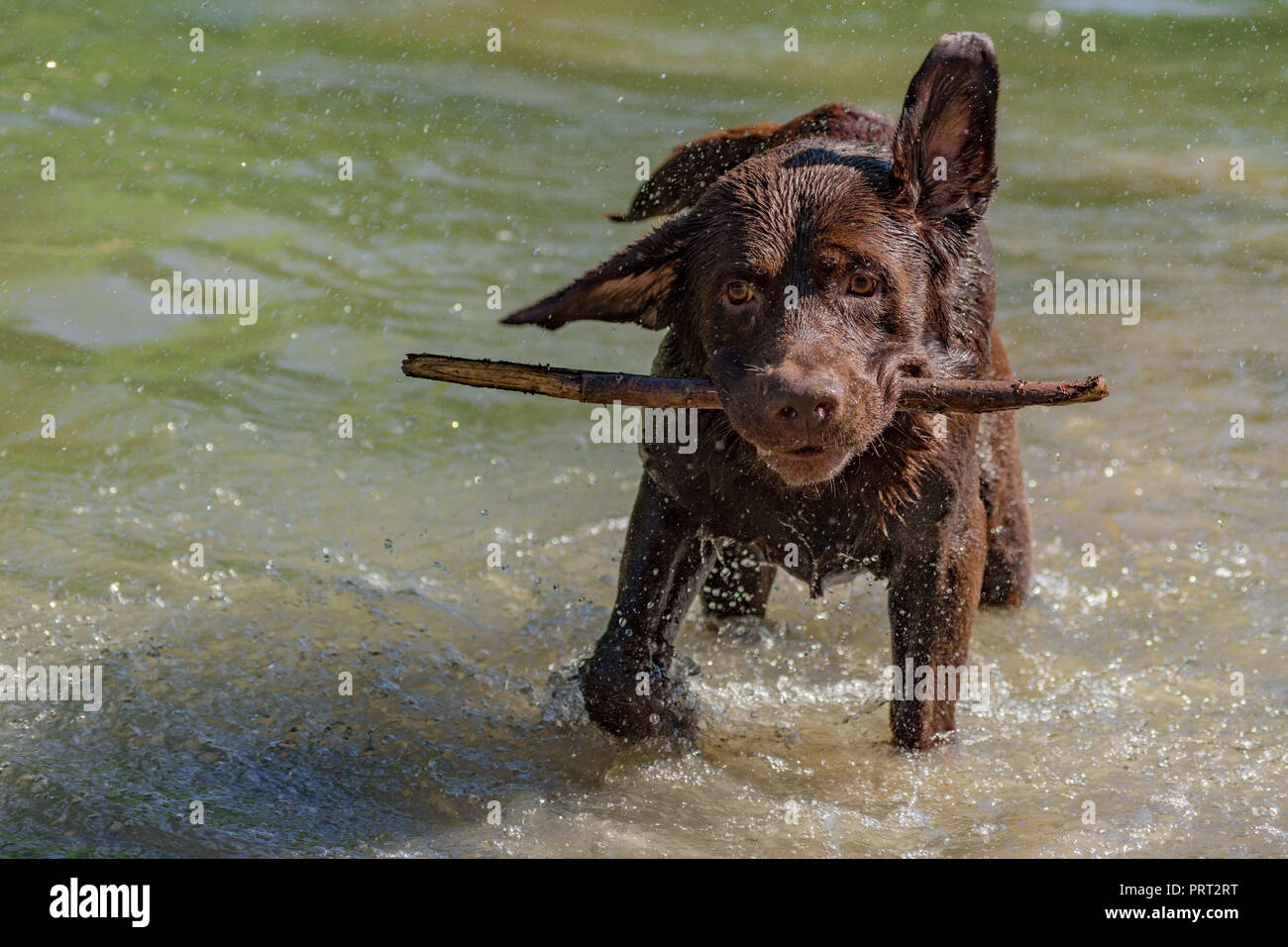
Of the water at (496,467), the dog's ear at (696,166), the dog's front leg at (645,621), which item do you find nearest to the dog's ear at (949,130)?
the dog's ear at (696,166)

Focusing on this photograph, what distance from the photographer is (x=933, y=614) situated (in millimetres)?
4277

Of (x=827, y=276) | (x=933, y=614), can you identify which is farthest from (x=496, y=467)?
(x=827, y=276)

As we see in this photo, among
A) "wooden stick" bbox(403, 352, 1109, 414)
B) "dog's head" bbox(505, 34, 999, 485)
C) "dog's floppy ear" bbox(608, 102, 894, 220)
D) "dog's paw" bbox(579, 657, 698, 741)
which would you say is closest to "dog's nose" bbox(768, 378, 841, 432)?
"dog's head" bbox(505, 34, 999, 485)

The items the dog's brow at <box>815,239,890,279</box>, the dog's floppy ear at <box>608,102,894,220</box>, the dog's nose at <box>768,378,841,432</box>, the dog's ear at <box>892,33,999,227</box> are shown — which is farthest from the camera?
the dog's floppy ear at <box>608,102,894,220</box>

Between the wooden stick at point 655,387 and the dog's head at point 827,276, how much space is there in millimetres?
88

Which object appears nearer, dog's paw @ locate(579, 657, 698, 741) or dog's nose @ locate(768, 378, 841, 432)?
dog's nose @ locate(768, 378, 841, 432)

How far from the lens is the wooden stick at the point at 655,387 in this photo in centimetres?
361

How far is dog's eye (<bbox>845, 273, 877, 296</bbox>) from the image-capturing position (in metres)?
3.79

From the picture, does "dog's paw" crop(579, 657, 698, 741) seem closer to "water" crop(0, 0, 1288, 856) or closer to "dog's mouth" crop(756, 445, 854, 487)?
"water" crop(0, 0, 1288, 856)

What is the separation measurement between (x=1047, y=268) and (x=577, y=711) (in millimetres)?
5399

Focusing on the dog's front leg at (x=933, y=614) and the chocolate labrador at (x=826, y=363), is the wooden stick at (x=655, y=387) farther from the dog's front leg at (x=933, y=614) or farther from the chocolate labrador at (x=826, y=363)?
the dog's front leg at (x=933, y=614)

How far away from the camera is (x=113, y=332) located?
7.64 m

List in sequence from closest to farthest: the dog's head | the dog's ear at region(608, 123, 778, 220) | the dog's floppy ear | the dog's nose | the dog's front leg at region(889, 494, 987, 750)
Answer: the dog's nose
the dog's head
the dog's front leg at region(889, 494, 987, 750)
the dog's floppy ear
the dog's ear at region(608, 123, 778, 220)

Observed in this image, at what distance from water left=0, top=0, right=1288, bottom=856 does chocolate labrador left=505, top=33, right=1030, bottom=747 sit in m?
0.45
